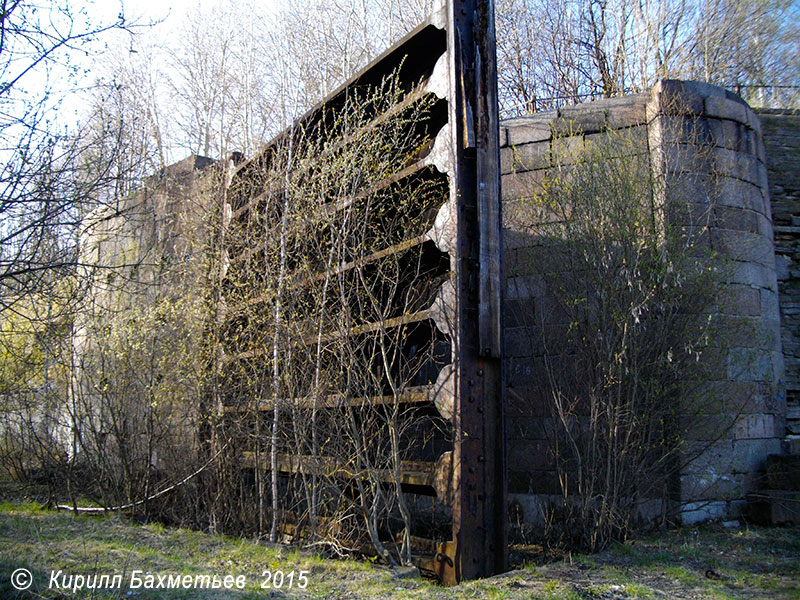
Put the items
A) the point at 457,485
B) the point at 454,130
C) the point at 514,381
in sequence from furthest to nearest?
the point at 514,381, the point at 454,130, the point at 457,485

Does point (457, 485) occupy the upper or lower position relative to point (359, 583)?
upper

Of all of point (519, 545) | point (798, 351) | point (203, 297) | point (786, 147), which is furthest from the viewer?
point (786, 147)

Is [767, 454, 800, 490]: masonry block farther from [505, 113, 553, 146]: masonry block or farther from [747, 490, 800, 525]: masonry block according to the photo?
[505, 113, 553, 146]: masonry block

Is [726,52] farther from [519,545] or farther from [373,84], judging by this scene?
[519,545]

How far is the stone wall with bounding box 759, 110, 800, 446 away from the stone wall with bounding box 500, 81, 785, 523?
111 cm

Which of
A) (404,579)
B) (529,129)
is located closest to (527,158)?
(529,129)

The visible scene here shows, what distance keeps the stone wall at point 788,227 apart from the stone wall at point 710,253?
1113 mm

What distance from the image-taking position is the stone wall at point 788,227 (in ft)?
27.8

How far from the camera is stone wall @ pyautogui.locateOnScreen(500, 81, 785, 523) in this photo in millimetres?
6676

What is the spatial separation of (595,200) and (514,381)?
2.08 m

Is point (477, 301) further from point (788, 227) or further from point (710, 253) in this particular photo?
point (788, 227)

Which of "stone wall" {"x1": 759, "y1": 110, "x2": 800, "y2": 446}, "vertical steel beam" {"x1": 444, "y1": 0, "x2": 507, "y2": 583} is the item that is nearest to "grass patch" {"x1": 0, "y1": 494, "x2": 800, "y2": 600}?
"vertical steel beam" {"x1": 444, "y1": 0, "x2": 507, "y2": 583}

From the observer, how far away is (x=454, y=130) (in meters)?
5.93

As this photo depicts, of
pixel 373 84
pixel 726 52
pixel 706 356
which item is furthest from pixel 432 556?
pixel 726 52
